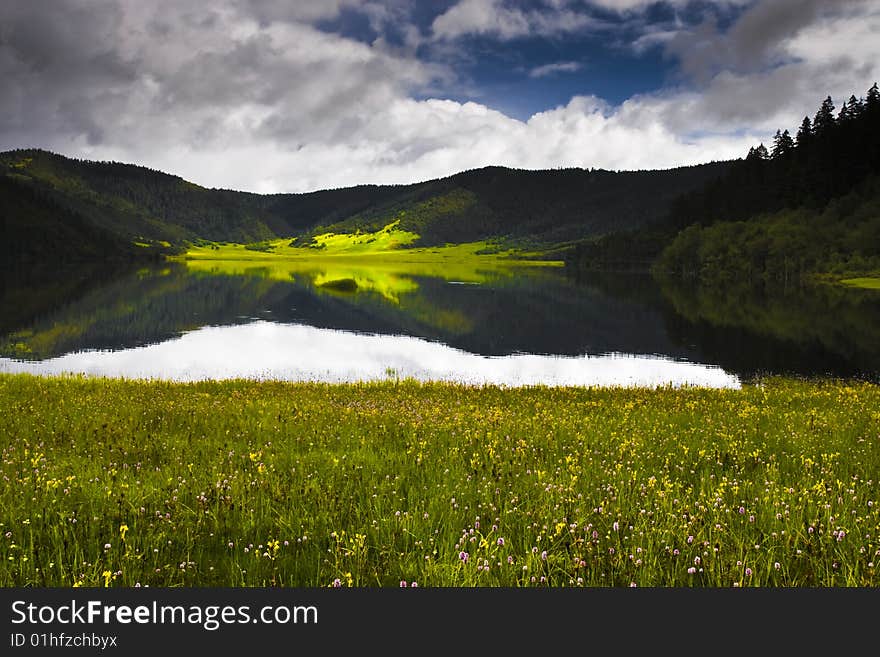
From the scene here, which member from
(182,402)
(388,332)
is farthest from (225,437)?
(388,332)

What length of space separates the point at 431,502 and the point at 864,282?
407ft

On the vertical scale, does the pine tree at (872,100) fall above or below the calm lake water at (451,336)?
above

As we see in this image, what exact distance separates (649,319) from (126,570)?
2756 inches

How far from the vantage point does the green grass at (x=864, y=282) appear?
103450mm

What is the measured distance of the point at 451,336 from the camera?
193 ft

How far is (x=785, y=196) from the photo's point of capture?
148m

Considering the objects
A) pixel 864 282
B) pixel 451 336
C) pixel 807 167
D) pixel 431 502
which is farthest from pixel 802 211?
pixel 431 502

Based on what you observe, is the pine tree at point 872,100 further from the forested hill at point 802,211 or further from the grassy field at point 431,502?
the grassy field at point 431,502

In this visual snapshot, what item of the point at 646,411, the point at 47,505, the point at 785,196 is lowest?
the point at 646,411

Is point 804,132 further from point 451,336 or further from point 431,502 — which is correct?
point 431,502

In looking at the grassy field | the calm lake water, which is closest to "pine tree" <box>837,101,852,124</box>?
the calm lake water

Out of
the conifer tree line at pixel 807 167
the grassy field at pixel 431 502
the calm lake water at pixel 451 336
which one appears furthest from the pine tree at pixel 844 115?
the grassy field at pixel 431 502

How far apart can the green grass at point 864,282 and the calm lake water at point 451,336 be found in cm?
948

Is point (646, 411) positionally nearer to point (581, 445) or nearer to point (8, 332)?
point (581, 445)
